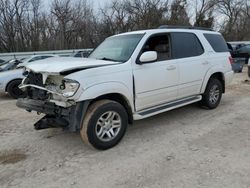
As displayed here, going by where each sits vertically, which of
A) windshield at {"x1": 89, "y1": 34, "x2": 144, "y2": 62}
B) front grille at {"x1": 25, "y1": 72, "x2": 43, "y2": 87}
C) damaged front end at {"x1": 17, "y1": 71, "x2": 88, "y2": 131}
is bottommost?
damaged front end at {"x1": 17, "y1": 71, "x2": 88, "y2": 131}

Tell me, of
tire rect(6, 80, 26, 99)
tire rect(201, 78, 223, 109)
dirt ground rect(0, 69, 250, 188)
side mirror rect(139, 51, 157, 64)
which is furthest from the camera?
tire rect(6, 80, 26, 99)

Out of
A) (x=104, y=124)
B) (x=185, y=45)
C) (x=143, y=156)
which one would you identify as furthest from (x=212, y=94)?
(x=104, y=124)

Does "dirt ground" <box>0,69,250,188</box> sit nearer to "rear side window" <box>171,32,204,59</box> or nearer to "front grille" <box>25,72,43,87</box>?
"front grille" <box>25,72,43,87</box>

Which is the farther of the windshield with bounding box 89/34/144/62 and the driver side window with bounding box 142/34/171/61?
the driver side window with bounding box 142/34/171/61

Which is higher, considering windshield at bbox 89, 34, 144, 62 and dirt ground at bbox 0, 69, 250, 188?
windshield at bbox 89, 34, 144, 62

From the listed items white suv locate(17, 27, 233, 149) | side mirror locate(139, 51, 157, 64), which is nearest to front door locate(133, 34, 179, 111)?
white suv locate(17, 27, 233, 149)

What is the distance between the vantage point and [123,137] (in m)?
4.81

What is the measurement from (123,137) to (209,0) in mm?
43495

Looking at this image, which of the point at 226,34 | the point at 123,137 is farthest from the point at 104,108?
the point at 226,34

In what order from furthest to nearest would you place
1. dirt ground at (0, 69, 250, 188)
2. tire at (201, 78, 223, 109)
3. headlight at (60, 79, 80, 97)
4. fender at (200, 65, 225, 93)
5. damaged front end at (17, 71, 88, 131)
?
tire at (201, 78, 223, 109), fender at (200, 65, 225, 93), damaged front end at (17, 71, 88, 131), headlight at (60, 79, 80, 97), dirt ground at (0, 69, 250, 188)

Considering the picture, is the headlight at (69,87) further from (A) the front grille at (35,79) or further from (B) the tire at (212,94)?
(B) the tire at (212,94)

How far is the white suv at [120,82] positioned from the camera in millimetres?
4059

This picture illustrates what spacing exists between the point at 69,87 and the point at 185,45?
2.84 m

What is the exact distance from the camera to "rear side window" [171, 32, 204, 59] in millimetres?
5473
